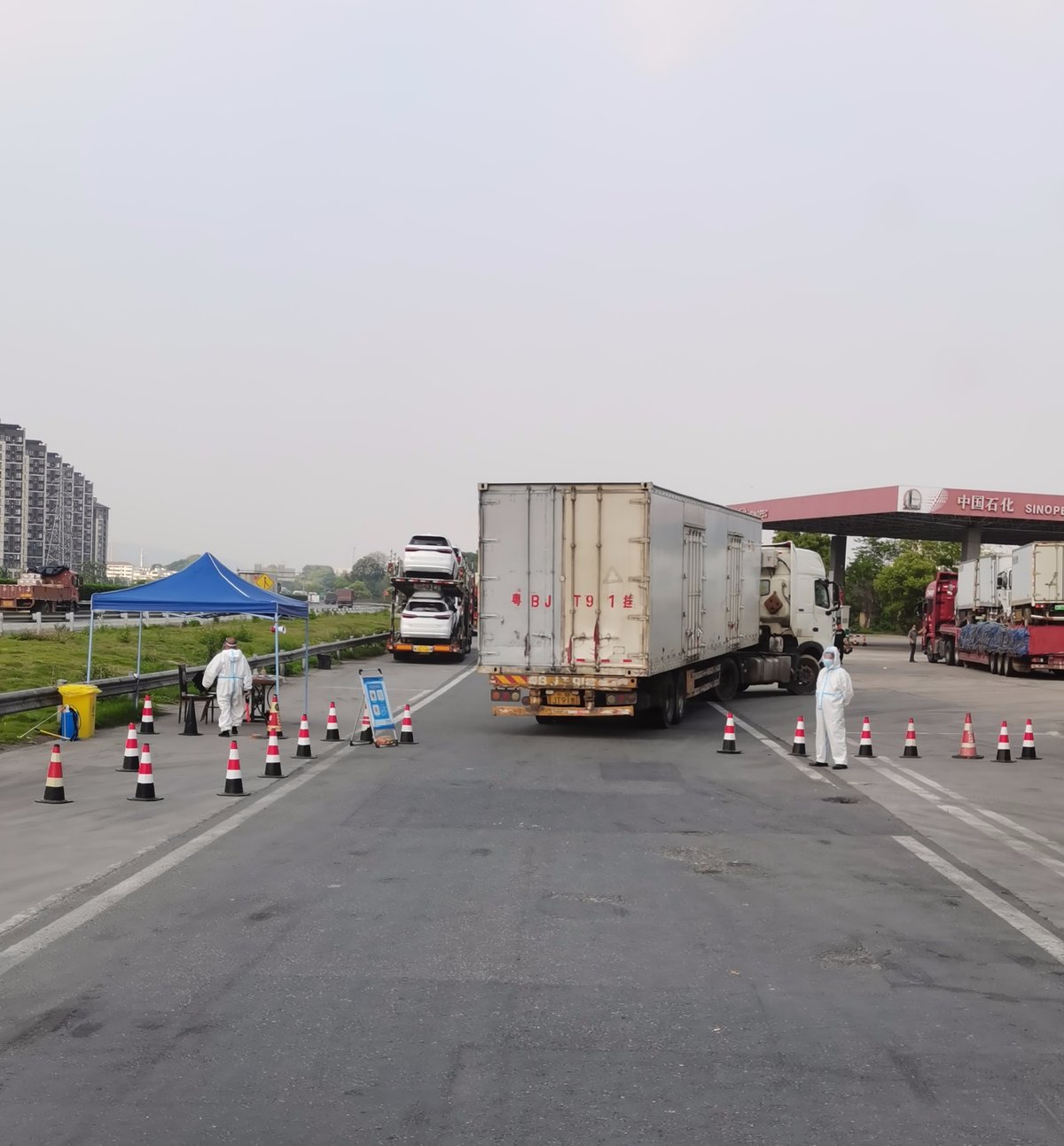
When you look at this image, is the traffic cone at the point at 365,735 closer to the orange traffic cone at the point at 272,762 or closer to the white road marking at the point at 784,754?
the orange traffic cone at the point at 272,762

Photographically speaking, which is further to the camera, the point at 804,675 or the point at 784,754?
the point at 804,675

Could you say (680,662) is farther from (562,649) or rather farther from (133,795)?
(133,795)

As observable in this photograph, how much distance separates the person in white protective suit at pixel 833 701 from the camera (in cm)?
1648

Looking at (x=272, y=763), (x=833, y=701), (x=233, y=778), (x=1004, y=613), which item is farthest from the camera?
(x=1004, y=613)

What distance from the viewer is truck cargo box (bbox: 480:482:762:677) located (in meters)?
19.2

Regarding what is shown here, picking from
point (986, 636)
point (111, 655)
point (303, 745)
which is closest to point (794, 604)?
point (986, 636)

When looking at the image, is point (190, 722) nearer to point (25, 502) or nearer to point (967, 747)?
point (967, 747)

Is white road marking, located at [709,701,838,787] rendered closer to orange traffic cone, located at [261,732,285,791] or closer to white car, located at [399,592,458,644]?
orange traffic cone, located at [261,732,285,791]

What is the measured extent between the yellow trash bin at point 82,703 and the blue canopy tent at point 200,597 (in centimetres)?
60

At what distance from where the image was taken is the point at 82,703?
1909 cm

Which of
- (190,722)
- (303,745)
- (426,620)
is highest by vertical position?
(426,620)

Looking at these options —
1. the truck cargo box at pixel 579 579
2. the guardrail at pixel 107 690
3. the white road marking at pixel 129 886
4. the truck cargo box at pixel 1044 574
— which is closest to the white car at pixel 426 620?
the guardrail at pixel 107 690

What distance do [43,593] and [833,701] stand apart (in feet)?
191

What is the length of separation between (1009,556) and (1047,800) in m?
28.1
